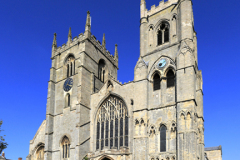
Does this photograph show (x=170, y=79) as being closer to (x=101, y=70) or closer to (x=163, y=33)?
(x=163, y=33)

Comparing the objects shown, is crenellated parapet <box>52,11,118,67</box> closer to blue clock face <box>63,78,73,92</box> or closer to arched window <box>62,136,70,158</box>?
blue clock face <box>63,78,73,92</box>

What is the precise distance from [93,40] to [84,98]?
828cm

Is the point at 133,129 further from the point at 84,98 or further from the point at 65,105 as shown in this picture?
the point at 65,105

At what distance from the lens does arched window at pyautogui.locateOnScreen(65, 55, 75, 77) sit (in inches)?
1318

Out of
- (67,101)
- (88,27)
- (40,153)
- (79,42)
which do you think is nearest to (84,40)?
(79,42)

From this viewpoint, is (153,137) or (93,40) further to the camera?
(93,40)

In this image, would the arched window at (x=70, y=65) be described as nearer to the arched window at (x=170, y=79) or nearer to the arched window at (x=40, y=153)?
the arched window at (x=40, y=153)

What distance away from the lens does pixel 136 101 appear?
26.1 m

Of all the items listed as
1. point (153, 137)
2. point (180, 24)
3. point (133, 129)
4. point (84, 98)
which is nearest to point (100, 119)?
point (84, 98)

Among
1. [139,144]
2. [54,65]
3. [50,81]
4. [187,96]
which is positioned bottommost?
[139,144]

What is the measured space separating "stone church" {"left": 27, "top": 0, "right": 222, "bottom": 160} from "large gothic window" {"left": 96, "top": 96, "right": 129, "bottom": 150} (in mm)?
98

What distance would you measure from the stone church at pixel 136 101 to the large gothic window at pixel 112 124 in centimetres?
10

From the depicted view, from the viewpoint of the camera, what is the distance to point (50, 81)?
34.1 m

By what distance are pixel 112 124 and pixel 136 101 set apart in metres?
4.13
